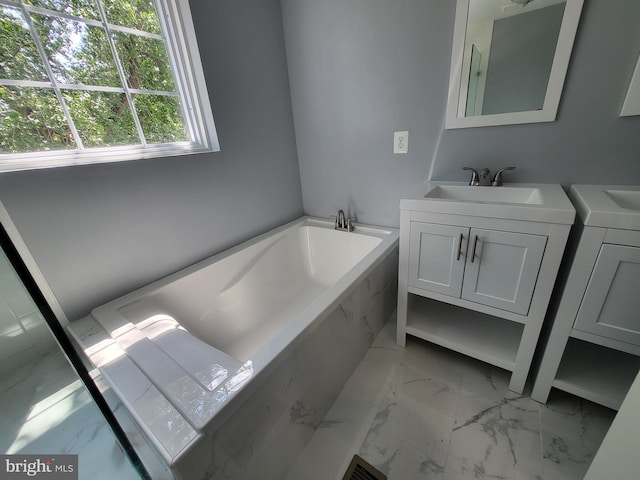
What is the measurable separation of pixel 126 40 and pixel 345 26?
116 centimetres

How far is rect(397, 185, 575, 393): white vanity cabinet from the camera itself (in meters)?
0.96

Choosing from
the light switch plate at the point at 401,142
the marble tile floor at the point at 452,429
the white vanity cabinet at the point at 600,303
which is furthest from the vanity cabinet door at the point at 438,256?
the light switch plate at the point at 401,142

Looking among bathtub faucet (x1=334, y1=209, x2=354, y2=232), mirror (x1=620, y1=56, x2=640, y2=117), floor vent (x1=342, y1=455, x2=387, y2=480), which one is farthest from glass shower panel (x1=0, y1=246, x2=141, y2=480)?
mirror (x1=620, y1=56, x2=640, y2=117)

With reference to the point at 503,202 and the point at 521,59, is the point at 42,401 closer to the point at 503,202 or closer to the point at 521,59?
the point at 503,202

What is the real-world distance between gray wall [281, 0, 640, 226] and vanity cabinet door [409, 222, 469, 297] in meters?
0.52

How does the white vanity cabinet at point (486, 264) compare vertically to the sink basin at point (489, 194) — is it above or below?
below

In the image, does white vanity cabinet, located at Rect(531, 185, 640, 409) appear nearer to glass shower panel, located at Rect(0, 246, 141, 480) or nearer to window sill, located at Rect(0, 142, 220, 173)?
glass shower panel, located at Rect(0, 246, 141, 480)

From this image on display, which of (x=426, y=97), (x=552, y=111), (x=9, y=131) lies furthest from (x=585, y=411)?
(x=9, y=131)

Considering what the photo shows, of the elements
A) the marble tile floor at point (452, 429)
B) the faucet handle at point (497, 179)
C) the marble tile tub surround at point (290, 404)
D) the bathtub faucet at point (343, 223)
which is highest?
the faucet handle at point (497, 179)

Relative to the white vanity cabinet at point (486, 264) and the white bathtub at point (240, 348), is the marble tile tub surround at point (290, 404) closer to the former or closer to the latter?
the white bathtub at point (240, 348)

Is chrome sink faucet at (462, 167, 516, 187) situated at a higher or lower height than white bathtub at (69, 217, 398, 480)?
higher

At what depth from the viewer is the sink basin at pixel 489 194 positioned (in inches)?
47.0

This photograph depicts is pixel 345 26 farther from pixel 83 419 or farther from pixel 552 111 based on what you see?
pixel 83 419

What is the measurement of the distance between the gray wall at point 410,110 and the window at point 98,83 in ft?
2.47
